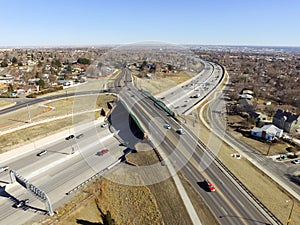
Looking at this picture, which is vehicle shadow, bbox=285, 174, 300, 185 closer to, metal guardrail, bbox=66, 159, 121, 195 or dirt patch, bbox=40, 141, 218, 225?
dirt patch, bbox=40, 141, 218, 225

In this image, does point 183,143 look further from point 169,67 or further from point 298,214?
point 169,67

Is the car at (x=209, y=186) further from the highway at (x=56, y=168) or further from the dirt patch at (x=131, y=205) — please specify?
the highway at (x=56, y=168)

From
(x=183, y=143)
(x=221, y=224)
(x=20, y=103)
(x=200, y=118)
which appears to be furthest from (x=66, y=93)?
→ (x=221, y=224)

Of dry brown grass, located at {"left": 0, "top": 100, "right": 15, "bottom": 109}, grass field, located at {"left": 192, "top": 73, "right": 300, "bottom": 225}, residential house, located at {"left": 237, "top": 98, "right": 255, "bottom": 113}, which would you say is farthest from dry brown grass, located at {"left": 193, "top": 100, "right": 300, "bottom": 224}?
dry brown grass, located at {"left": 0, "top": 100, "right": 15, "bottom": 109}

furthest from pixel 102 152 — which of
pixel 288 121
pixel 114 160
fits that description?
pixel 288 121

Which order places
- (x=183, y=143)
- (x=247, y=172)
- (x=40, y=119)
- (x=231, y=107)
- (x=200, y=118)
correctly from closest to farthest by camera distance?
(x=247, y=172) < (x=183, y=143) < (x=40, y=119) < (x=200, y=118) < (x=231, y=107)

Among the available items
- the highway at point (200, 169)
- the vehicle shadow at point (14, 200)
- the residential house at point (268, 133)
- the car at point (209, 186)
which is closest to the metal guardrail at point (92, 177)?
the vehicle shadow at point (14, 200)
